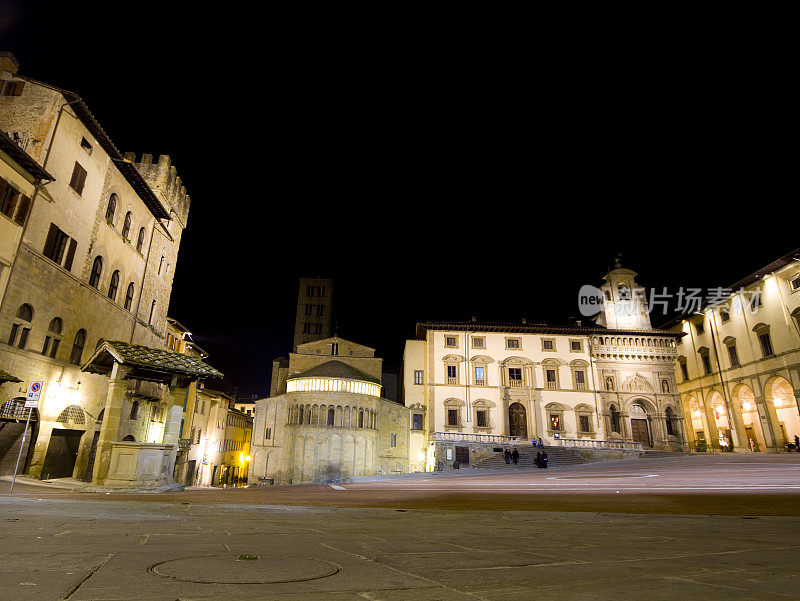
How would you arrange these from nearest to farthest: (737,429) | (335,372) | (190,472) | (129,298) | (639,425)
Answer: (129,298), (190,472), (737,429), (639,425), (335,372)

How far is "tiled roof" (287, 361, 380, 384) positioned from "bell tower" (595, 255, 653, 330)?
2683 cm

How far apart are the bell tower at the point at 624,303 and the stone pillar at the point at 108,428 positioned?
150 feet

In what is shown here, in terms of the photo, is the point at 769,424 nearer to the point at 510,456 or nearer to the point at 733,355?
the point at 733,355

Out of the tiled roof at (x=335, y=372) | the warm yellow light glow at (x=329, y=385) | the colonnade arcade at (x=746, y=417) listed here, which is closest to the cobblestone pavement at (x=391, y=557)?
the warm yellow light glow at (x=329, y=385)

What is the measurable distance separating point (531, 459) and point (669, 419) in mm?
17119

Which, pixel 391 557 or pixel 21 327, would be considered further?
pixel 21 327

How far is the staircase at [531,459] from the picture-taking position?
3444 cm

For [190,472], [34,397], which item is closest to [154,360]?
[34,397]

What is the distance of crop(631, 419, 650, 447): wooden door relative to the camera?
42.3 metres

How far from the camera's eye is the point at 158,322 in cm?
2872

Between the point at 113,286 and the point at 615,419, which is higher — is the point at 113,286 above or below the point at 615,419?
above

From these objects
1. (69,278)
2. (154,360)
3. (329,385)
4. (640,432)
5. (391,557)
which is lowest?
(391,557)

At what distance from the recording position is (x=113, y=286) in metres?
23.1

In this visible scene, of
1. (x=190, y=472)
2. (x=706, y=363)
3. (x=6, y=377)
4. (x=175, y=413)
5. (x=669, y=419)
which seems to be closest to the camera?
(x=6, y=377)
